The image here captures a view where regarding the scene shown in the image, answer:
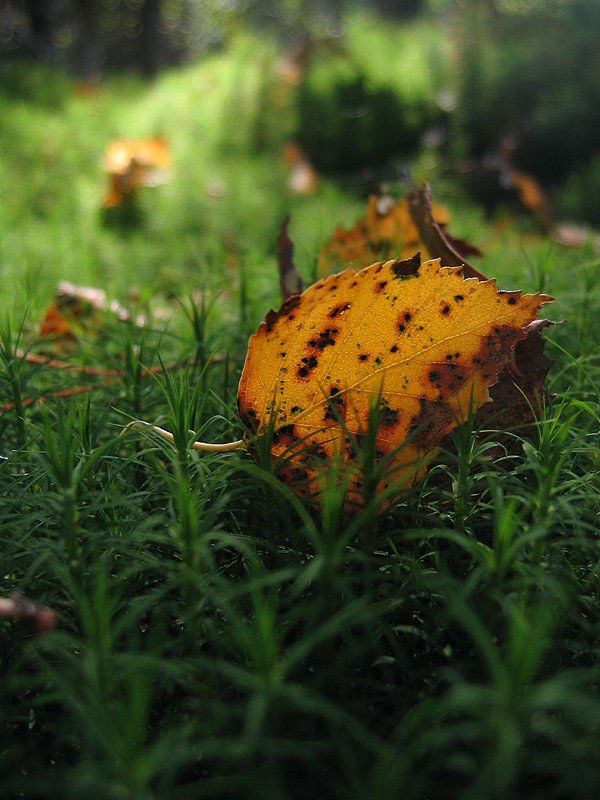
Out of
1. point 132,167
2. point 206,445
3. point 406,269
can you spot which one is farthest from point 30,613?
point 132,167

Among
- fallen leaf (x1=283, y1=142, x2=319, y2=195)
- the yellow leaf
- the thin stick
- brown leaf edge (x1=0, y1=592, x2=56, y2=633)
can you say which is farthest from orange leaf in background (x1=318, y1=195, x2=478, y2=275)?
fallen leaf (x1=283, y1=142, x2=319, y2=195)

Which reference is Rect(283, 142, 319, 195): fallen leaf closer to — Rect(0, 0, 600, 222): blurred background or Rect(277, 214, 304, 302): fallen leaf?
Rect(0, 0, 600, 222): blurred background

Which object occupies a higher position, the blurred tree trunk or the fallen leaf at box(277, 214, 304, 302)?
the blurred tree trunk

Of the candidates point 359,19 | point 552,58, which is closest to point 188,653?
point 552,58

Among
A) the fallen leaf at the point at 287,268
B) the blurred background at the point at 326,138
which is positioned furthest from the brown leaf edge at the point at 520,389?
the blurred background at the point at 326,138

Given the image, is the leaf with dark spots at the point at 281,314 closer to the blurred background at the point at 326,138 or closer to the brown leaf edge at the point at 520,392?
the brown leaf edge at the point at 520,392

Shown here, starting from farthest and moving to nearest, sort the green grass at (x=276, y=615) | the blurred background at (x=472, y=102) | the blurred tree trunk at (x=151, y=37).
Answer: the blurred tree trunk at (x=151, y=37) < the blurred background at (x=472, y=102) < the green grass at (x=276, y=615)
